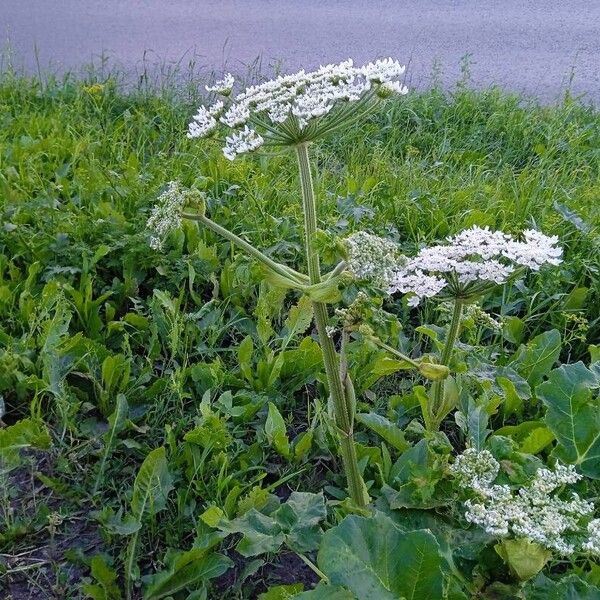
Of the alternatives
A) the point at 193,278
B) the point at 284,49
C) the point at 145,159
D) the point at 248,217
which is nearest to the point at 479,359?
the point at 193,278

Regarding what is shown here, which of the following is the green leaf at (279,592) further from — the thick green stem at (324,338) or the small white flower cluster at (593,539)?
the small white flower cluster at (593,539)

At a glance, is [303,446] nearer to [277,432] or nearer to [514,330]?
[277,432]

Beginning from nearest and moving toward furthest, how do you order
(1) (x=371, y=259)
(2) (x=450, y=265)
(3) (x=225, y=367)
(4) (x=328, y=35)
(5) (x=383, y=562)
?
(5) (x=383, y=562) → (1) (x=371, y=259) → (2) (x=450, y=265) → (3) (x=225, y=367) → (4) (x=328, y=35)

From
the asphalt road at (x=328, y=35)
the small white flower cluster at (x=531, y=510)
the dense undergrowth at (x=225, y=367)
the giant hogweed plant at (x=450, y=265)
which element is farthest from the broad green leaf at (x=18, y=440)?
the asphalt road at (x=328, y=35)

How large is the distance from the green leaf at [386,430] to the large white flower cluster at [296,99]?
0.81 metres

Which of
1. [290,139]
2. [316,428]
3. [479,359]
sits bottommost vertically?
[316,428]

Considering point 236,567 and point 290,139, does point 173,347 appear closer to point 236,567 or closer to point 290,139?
point 236,567

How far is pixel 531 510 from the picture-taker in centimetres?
133

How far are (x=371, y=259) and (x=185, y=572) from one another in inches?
36.2

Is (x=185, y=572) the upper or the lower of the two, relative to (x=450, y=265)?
lower

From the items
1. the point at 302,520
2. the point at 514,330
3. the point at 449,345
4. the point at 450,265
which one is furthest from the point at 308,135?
the point at 514,330

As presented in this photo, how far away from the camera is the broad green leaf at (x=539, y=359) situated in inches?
95.1

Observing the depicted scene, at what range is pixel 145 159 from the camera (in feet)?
12.7

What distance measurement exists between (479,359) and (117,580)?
107 cm
